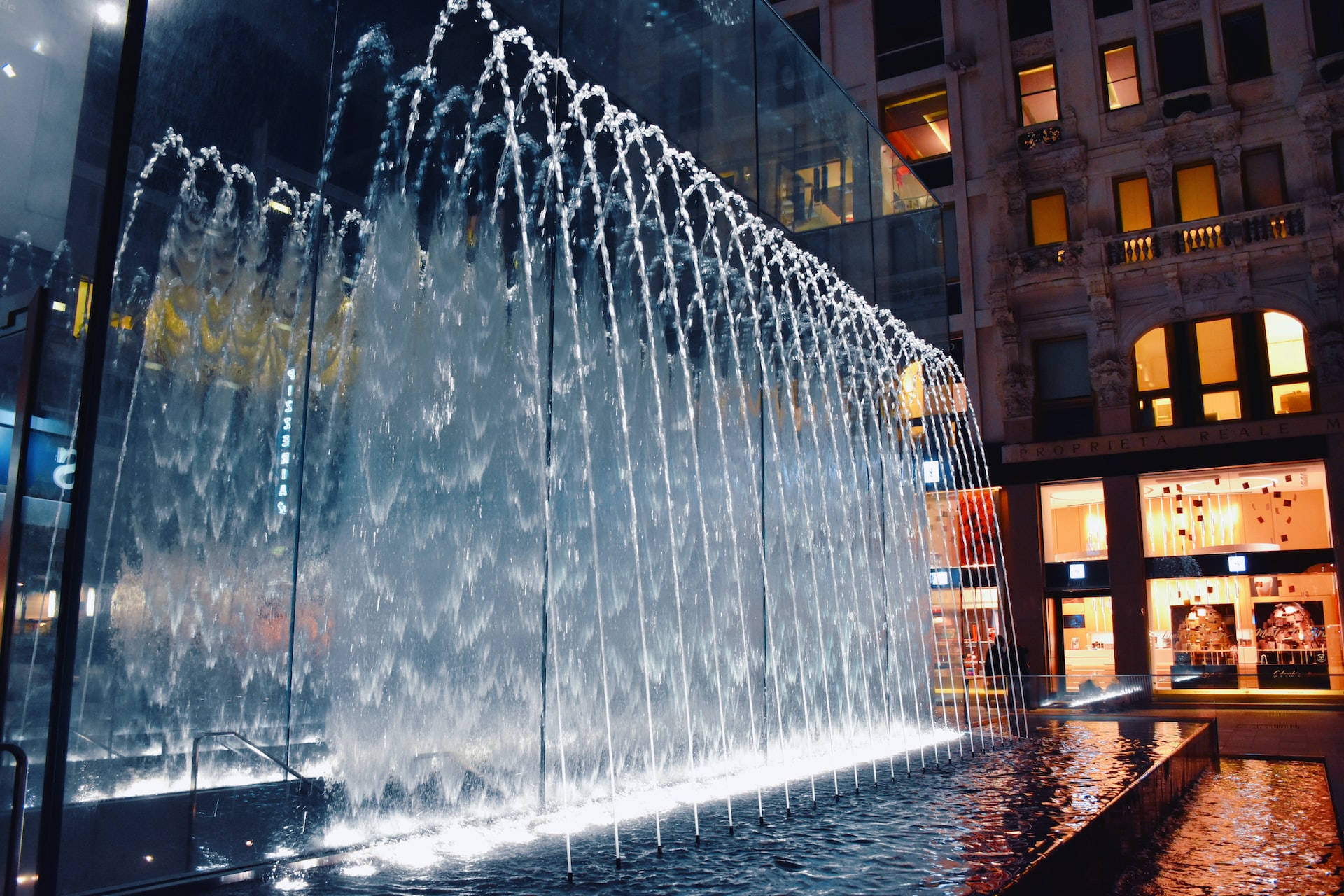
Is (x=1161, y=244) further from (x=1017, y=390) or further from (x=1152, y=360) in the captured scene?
(x=1017, y=390)

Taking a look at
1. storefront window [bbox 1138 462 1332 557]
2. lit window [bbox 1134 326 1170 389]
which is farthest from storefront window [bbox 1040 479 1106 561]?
lit window [bbox 1134 326 1170 389]

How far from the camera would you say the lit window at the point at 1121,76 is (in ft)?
79.0

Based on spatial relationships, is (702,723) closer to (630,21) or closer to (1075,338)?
(630,21)

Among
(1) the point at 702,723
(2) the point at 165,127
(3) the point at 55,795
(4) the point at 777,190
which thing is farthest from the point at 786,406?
(3) the point at 55,795

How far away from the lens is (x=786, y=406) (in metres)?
12.0

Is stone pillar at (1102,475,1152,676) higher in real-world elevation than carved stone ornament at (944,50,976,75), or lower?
lower

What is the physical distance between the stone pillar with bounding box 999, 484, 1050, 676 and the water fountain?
12382mm

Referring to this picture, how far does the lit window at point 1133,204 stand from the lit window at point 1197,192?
676mm

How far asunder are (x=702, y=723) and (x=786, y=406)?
4.13 meters

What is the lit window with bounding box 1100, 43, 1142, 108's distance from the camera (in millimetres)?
24078

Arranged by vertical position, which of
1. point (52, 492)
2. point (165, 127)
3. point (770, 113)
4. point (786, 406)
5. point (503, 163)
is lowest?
point (52, 492)

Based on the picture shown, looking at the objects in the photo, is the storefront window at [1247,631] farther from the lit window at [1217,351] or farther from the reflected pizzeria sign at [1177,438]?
the lit window at [1217,351]

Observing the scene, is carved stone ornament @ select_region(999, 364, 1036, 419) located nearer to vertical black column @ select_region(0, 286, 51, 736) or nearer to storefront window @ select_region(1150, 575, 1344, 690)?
storefront window @ select_region(1150, 575, 1344, 690)

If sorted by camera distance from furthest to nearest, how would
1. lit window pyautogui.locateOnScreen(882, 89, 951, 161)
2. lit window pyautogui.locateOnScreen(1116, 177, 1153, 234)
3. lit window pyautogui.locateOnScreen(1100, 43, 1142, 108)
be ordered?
1. lit window pyautogui.locateOnScreen(882, 89, 951, 161)
2. lit window pyautogui.locateOnScreen(1100, 43, 1142, 108)
3. lit window pyautogui.locateOnScreen(1116, 177, 1153, 234)
